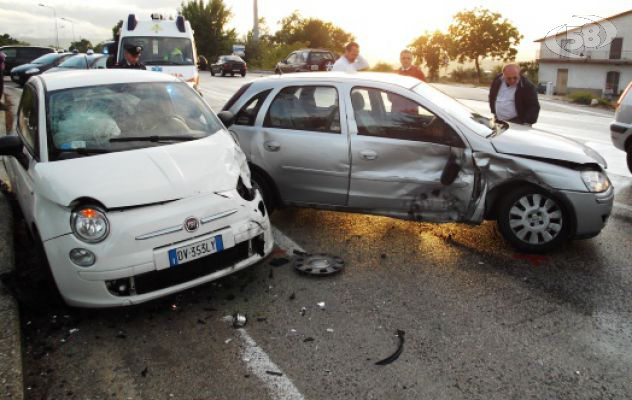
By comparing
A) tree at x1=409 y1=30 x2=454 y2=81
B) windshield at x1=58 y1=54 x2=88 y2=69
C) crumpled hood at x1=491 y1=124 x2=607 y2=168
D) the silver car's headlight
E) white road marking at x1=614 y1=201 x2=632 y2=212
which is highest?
tree at x1=409 y1=30 x2=454 y2=81

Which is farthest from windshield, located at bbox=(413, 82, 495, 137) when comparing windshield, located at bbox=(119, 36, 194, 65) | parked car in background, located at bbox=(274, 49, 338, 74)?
parked car in background, located at bbox=(274, 49, 338, 74)

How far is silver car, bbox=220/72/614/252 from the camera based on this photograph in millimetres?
4605

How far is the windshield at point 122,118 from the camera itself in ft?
13.9

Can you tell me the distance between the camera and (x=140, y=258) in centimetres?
351

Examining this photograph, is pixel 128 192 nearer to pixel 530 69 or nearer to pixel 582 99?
pixel 582 99

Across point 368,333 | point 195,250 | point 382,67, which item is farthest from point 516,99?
point 382,67

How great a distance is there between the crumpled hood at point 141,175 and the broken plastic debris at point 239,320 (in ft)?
3.01

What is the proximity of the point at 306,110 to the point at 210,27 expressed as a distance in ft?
181

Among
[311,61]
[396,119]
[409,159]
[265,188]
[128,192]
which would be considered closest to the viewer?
[128,192]

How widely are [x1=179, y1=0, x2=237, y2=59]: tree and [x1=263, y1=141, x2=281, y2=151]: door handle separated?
5366 centimetres

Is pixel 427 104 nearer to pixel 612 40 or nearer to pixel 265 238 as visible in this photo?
pixel 265 238

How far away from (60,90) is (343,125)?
8.33ft

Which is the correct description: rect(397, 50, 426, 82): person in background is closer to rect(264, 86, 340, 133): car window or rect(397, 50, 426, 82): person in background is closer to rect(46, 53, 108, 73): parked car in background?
rect(264, 86, 340, 133): car window

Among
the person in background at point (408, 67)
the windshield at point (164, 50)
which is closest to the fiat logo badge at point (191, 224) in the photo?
the person in background at point (408, 67)
